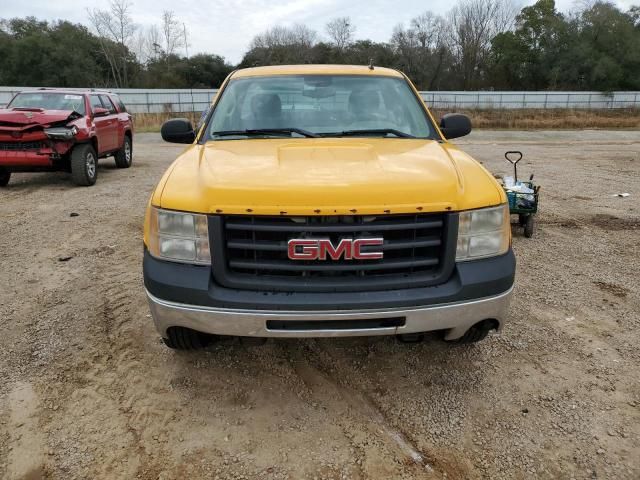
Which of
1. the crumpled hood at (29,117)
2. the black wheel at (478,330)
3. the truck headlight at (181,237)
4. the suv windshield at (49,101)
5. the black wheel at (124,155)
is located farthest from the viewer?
the black wheel at (124,155)

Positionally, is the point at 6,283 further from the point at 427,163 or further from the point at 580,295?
the point at 580,295

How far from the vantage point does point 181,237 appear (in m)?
2.46

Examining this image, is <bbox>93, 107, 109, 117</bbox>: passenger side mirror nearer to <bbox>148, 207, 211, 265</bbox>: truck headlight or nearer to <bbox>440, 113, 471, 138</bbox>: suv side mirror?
<bbox>440, 113, 471, 138</bbox>: suv side mirror

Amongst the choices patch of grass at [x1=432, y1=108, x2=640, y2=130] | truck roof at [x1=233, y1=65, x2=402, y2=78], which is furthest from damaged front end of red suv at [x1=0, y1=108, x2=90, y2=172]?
patch of grass at [x1=432, y1=108, x2=640, y2=130]

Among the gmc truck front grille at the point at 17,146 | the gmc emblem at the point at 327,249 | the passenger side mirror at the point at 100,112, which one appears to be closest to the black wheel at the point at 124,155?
the passenger side mirror at the point at 100,112

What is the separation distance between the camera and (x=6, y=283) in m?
4.40

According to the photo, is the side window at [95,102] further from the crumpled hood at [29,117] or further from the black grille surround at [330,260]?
the black grille surround at [330,260]

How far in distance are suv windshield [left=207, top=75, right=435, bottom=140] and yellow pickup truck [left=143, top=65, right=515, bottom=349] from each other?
853mm

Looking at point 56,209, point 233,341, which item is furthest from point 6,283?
point 56,209

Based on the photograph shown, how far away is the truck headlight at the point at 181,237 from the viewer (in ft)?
7.96

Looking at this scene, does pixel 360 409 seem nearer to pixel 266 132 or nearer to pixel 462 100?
pixel 266 132

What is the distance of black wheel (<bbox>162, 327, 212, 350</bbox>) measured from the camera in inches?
105

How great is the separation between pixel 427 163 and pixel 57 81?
53166mm

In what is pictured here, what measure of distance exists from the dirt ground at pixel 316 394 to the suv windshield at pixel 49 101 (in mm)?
5371
